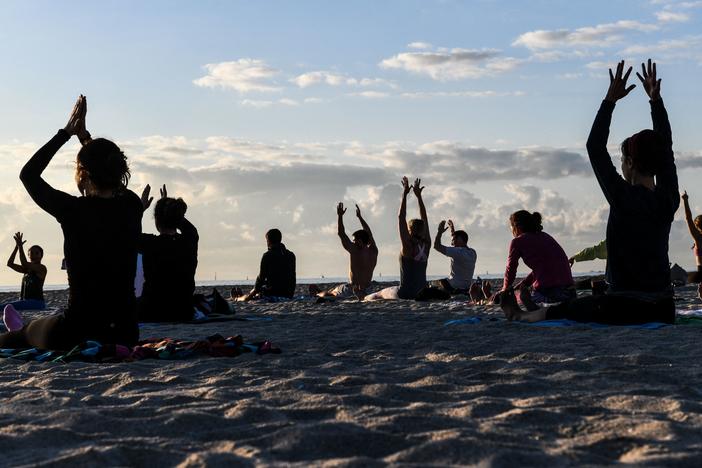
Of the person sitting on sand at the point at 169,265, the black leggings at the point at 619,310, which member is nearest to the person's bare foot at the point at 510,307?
the black leggings at the point at 619,310

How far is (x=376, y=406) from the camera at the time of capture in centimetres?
345

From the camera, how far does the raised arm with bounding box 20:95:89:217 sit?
16.6 feet

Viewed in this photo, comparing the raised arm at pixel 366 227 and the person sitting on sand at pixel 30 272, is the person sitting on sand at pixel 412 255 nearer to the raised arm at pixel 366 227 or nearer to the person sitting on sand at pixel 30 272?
the raised arm at pixel 366 227

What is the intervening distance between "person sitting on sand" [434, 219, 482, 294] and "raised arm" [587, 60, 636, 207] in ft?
18.6

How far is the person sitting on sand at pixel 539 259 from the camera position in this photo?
857 cm

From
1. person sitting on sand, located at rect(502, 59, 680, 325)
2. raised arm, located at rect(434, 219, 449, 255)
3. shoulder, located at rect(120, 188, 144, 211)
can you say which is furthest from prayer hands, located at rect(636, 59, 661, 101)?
raised arm, located at rect(434, 219, 449, 255)

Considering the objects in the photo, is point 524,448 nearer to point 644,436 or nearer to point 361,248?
point 644,436

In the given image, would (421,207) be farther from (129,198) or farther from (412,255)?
(129,198)

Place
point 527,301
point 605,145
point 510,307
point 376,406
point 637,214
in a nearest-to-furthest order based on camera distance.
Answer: point 376,406 < point 605,145 < point 637,214 < point 510,307 < point 527,301

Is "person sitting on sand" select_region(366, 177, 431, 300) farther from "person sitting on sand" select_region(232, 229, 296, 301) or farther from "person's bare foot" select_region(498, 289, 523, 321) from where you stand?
"person's bare foot" select_region(498, 289, 523, 321)

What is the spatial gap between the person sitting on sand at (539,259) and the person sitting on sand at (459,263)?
9.76ft

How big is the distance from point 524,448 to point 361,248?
9748 millimetres

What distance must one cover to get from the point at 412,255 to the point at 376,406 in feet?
26.9

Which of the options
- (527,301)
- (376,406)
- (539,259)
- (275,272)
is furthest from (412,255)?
(376,406)
